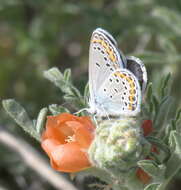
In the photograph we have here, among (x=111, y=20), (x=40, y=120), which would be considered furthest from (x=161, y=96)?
(x=111, y=20)

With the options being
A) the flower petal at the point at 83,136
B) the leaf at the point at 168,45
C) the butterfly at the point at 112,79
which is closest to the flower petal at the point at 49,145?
the flower petal at the point at 83,136

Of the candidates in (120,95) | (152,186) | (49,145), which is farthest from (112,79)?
(152,186)

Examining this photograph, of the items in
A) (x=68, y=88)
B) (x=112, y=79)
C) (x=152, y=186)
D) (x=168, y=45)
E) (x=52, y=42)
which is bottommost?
(x=52, y=42)

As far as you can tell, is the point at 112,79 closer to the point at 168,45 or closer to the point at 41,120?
the point at 41,120

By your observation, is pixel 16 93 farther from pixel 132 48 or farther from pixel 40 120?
pixel 40 120

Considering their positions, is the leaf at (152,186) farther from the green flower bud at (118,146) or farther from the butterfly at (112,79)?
the butterfly at (112,79)

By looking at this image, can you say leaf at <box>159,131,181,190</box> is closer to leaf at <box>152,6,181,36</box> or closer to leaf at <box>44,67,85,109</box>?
leaf at <box>44,67,85,109</box>
